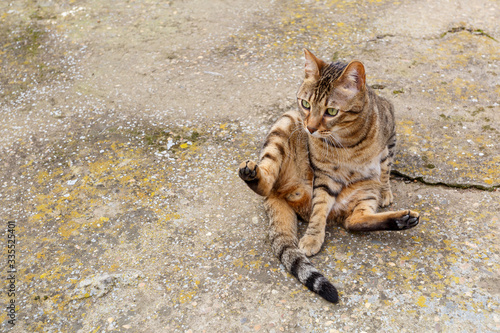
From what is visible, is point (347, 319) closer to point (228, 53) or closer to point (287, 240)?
point (287, 240)

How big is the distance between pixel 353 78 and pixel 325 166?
0.65m

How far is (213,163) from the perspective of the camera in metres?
3.62

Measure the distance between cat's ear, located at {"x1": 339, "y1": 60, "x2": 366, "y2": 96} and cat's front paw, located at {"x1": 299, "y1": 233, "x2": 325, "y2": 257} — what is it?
3.10 ft

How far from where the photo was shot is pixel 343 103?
2.79 meters

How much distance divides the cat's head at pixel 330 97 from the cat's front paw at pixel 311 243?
66 cm

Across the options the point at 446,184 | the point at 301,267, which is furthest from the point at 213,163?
the point at 446,184

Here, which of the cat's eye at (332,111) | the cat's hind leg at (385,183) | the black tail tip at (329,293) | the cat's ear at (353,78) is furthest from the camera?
the cat's hind leg at (385,183)

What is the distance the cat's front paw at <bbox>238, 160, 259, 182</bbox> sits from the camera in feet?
8.87

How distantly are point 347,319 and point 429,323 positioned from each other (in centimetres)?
43

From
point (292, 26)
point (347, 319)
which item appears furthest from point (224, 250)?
point (292, 26)

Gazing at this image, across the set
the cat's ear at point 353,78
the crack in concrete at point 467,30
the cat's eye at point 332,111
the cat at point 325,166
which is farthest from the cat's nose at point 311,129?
the crack in concrete at point 467,30

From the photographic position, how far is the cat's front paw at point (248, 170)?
2.71m

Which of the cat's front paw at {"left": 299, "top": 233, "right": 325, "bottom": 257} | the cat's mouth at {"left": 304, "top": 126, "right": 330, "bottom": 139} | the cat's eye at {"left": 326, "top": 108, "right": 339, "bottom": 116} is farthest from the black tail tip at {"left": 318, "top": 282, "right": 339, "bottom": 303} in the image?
the cat's eye at {"left": 326, "top": 108, "right": 339, "bottom": 116}

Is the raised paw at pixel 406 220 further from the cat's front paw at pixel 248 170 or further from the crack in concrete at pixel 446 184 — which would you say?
the cat's front paw at pixel 248 170
